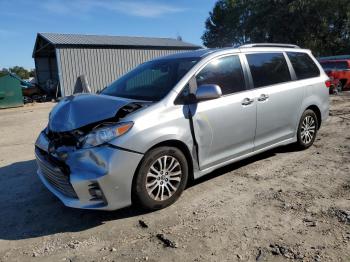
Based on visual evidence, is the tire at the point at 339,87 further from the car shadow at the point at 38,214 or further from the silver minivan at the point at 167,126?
the car shadow at the point at 38,214

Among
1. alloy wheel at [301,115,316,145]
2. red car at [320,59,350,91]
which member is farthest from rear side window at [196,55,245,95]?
red car at [320,59,350,91]

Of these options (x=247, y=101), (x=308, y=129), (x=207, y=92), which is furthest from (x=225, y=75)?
(x=308, y=129)

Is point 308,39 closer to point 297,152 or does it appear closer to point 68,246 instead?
point 297,152

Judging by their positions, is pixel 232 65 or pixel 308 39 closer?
pixel 232 65

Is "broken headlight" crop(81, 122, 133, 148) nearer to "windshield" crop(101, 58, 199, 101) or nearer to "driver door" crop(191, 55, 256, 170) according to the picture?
"windshield" crop(101, 58, 199, 101)

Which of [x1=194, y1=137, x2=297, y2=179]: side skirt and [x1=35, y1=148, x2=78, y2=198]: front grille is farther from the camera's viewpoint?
[x1=194, y1=137, x2=297, y2=179]: side skirt

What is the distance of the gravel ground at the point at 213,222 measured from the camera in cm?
316

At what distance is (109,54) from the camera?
23141mm

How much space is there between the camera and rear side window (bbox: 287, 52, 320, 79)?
228 inches

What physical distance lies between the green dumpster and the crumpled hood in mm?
17149

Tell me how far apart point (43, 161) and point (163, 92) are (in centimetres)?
165

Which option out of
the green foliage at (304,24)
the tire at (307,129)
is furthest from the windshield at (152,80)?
the green foliage at (304,24)

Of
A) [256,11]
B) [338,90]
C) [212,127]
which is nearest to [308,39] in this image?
[256,11]

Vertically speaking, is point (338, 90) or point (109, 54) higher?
point (109, 54)
